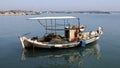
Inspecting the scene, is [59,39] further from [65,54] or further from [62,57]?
[62,57]

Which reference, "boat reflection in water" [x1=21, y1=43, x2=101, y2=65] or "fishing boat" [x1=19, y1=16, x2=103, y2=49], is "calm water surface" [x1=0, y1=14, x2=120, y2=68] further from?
"fishing boat" [x1=19, y1=16, x2=103, y2=49]

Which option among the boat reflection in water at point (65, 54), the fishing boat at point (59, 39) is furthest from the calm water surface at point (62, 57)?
the fishing boat at point (59, 39)

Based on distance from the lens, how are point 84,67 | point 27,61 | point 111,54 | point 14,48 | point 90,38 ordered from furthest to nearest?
point 90,38, point 14,48, point 111,54, point 27,61, point 84,67

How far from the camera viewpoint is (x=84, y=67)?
77.5ft

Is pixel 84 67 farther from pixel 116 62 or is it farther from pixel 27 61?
pixel 27 61

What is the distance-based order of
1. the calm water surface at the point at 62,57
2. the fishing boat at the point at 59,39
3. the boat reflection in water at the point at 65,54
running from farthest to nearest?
the fishing boat at the point at 59,39, the boat reflection in water at the point at 65,54, the calm water surface at the point at 62,57

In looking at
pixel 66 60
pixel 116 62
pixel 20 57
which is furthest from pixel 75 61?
pixel 20 57

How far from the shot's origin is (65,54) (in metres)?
29.2

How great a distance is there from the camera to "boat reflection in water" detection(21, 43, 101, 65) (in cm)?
2712

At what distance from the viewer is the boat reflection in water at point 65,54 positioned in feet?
89.0

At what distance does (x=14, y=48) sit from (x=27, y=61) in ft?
20.7

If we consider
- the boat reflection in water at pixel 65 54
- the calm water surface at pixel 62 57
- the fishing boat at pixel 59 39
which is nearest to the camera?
the calm water surface at pixel 62 57

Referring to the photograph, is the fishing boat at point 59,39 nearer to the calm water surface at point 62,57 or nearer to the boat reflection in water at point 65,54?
the boat reflection in water at point 65,54

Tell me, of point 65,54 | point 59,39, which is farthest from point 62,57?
point 59,39
